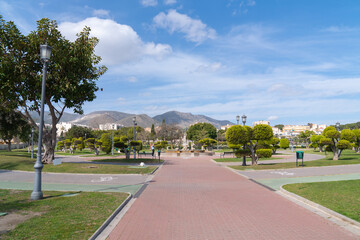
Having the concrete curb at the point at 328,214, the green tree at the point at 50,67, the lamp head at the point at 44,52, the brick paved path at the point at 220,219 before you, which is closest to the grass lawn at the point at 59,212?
the brick paved path at the point at 220,219

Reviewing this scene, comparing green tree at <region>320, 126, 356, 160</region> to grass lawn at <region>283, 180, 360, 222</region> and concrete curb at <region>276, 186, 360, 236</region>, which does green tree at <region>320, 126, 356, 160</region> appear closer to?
grass lawn at <region>283, 180, 360, 222</region>

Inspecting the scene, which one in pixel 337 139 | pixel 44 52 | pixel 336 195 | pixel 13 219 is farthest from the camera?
pixel 337 139

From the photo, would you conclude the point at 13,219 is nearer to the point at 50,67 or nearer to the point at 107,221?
the point at 107,221

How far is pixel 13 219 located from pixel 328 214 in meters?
8.57

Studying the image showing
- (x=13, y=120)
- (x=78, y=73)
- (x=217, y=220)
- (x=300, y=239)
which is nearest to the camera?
(x=300, y=239)

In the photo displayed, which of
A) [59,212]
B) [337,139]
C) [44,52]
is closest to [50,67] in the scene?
[44,52]

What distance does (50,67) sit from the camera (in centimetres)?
2036

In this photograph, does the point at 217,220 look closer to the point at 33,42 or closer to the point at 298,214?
the point at 298,214

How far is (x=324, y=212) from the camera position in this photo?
739 centimetres

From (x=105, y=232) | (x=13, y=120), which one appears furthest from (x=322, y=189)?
(x=13, y=120)

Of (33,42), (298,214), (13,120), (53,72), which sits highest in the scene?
(33,42)

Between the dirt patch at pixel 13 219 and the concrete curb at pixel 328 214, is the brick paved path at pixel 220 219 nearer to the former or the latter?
the concrete curb at pixel 328 214

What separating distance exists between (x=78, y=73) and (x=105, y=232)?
18302mm

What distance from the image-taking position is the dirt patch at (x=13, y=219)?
18.4 ft
